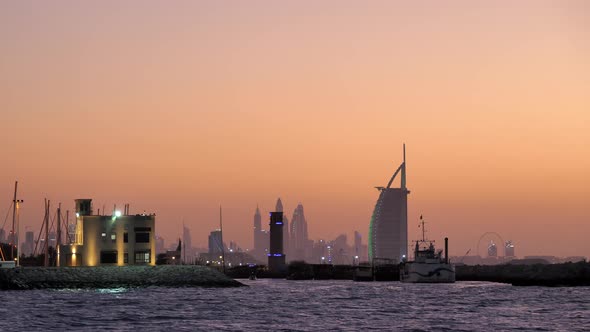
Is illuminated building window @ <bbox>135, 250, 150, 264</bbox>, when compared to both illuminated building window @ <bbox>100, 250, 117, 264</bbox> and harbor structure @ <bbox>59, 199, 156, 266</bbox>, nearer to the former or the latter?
harbor structure @ <bbox>59, 199, 156, 266</bbox>

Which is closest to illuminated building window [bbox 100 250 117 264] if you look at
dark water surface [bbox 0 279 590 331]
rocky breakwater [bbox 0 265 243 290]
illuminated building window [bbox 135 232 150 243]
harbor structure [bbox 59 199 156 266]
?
harbor structure [bbox 59 199 156 266]

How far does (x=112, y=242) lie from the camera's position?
16675cm

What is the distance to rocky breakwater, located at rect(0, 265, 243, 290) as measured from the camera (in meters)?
149

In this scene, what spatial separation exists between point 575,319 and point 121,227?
97.1m

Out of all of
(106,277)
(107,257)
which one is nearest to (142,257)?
(107,257)

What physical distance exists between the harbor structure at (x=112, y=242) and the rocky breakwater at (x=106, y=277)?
604cm

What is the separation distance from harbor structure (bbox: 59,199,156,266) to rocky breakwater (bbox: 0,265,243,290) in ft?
19.8

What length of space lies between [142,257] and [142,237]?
143 inches

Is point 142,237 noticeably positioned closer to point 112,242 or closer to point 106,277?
point 112,242

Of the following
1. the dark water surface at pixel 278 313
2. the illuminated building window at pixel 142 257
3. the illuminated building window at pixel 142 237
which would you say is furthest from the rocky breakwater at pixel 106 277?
the dark water surface at pixel 278 313

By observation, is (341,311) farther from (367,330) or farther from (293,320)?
(367,330)

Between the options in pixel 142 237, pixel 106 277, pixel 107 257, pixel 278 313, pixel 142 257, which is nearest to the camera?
pixel 278 313

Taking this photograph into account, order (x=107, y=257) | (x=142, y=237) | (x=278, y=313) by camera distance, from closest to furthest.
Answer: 1. (x=278, y=313)
2. (x=107, y=257)
3. (x=142, y=237)

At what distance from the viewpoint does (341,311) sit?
102 meters
